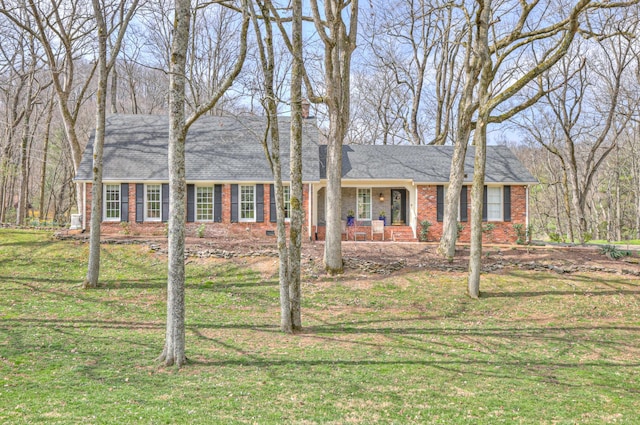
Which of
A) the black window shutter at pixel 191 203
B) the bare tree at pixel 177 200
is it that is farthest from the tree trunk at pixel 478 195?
the black window shutter at pixel 191 203

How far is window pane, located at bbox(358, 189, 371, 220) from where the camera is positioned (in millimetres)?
19828

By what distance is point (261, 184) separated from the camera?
17656mm

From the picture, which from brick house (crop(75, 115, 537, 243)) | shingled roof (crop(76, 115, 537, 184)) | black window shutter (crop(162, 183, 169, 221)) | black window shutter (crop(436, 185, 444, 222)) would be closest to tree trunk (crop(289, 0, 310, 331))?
shingled roof (crop(76, 115, 537, 184))

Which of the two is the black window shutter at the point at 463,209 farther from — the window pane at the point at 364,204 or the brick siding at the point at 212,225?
the brick siding at the point at 212,225

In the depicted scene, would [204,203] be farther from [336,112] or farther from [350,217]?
[336,112]

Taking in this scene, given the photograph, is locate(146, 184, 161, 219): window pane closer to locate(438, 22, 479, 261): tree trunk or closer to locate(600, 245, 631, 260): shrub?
locate(438, 22, 479, 261): tree trunk

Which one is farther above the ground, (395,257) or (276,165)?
(276,165)

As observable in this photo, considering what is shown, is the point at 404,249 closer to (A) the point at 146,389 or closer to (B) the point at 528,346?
(B) the point at 528,346

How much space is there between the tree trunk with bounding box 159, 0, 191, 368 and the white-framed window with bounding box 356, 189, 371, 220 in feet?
47.0

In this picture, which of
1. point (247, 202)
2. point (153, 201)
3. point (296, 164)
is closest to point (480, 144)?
point (296, 164)

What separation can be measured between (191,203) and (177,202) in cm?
1223

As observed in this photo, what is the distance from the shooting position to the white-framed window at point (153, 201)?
57.6 feet

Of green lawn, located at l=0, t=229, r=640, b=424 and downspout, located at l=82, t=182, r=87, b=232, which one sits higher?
downspout, located at l=82, t=182, r=87, b=232

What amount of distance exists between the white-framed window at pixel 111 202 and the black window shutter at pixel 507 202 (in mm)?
15795
